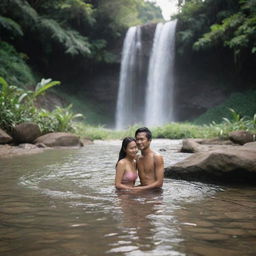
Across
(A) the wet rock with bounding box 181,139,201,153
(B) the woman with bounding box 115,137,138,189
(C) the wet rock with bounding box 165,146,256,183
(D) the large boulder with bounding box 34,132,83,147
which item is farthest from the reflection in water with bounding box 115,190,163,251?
(D) the large boulder with bounding box 34,132,83,147

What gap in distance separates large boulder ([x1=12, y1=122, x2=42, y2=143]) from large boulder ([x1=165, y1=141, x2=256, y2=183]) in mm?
7085

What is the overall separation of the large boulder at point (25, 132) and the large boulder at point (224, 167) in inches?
279

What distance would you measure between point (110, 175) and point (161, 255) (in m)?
3.61

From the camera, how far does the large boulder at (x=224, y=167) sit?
468cm

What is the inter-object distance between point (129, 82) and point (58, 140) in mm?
15014

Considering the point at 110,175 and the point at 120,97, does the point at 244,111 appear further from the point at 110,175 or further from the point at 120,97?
the point at 110,175

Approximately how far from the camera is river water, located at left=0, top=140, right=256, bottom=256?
2.12m

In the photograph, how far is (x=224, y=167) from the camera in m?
4.73

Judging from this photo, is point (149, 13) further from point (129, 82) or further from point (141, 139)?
point (141, 139)

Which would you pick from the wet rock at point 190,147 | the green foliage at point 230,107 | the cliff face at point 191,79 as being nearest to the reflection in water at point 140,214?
the wet rock at point 190,147

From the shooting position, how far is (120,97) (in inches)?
995

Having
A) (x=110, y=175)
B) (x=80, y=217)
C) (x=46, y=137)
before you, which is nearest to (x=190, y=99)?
(x=46, y=137)

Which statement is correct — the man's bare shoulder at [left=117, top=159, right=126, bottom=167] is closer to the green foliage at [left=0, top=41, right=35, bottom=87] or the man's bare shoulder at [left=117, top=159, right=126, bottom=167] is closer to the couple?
the couple

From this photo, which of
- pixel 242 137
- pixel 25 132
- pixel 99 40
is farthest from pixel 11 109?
pixel 99 40
